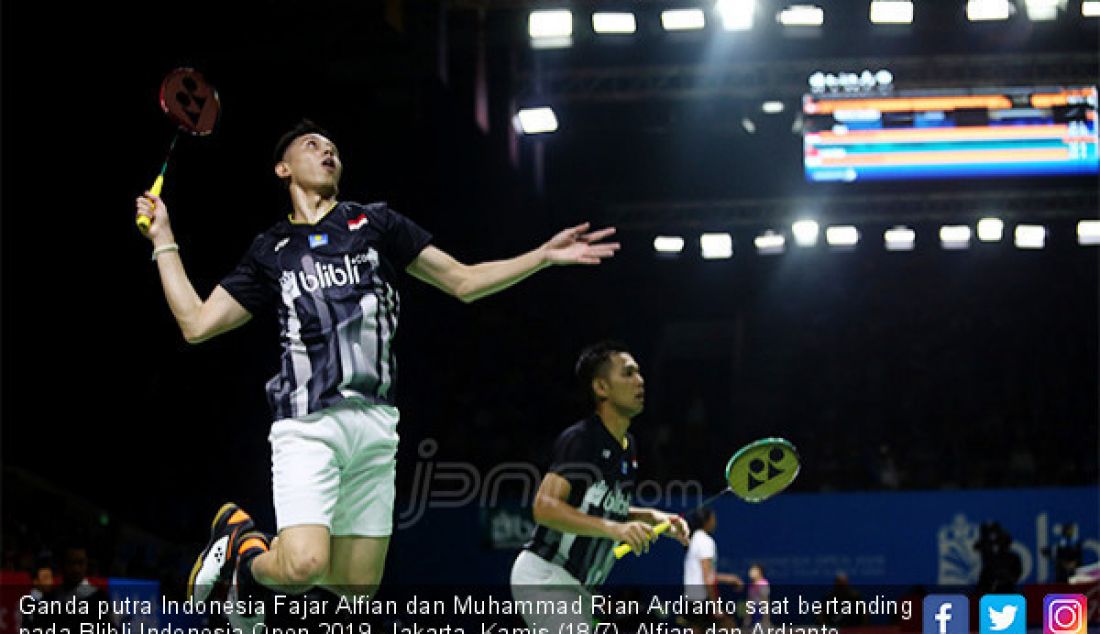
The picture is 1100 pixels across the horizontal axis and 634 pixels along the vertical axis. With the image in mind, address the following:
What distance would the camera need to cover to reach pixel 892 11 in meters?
12.6

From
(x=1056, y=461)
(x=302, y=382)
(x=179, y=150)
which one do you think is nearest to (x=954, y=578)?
(x=1056, y=461)

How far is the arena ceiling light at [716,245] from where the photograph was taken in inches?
656

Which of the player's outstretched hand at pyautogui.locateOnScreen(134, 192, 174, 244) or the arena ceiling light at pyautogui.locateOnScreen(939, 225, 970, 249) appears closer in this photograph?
the player's outstretched hand at pyautogui.locateOnScreen(134, 192, 174, 244)

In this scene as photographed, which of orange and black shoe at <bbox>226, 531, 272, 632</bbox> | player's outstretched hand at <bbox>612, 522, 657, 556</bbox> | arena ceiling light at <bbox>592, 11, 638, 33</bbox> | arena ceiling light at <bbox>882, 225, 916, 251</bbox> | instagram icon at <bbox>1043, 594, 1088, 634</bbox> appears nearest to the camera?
orange and black shoe at <bbox>226, 531, 272, 632</bbox>

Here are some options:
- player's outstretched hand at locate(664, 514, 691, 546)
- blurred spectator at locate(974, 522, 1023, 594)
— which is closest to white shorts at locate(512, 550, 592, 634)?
player's outstretched hand at locate(664, 514, 691, 546)

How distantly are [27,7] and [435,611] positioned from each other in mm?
7017

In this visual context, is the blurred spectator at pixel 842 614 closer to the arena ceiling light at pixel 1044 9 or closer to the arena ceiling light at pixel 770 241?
the arena ceiling light at pixel 770 241

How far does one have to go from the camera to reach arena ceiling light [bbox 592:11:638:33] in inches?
508

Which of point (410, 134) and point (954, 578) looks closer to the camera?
point (410, 134)

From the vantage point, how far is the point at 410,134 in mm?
14125

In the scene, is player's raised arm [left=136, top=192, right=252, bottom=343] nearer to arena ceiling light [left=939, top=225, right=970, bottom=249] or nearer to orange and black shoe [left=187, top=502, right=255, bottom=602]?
orange and black shoe [left=187, top=502, right=255, bottom=602]

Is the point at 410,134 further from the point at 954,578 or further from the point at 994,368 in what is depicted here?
the point at 994,368

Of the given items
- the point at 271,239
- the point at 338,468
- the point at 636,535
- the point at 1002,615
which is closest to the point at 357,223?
the point at 271,239

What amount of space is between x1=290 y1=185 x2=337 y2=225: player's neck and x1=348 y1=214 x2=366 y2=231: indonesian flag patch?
0.38 feet
